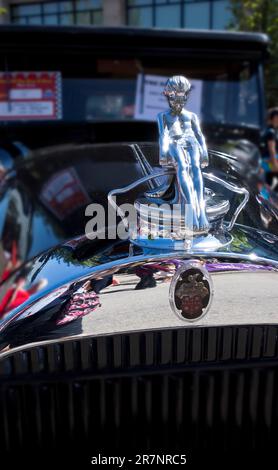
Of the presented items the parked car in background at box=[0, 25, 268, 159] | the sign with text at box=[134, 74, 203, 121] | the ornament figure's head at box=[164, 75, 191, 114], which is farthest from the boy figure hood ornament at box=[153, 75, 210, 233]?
the sign with text at box=[134, 74, 203, 121]

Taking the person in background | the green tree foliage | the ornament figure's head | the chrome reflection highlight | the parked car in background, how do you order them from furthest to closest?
the green tree foliage → the person in background → the parked car in background → the ornament figure's head → the chrome reflection highlight

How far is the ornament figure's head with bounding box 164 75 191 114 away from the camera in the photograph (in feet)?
3.20

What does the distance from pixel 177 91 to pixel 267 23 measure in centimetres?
905

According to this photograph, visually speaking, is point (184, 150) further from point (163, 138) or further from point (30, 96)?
point (30, 96)

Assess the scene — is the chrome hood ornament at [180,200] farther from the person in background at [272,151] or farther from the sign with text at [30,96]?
the person in background at [272,151]

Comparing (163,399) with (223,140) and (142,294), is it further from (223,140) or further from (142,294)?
(223,140)

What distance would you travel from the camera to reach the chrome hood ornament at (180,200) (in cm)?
91

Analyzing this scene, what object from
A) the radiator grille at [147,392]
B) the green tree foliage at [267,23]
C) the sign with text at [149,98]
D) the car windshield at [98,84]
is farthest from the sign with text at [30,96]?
the green tree foliage at [267,23]

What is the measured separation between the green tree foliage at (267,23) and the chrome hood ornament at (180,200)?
8372mm

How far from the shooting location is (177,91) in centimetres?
99

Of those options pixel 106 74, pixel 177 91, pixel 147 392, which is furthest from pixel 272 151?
pixel 147 392

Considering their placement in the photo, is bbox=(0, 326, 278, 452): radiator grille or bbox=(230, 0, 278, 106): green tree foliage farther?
bbox=(230, 0, 278, 106): green tree foliage

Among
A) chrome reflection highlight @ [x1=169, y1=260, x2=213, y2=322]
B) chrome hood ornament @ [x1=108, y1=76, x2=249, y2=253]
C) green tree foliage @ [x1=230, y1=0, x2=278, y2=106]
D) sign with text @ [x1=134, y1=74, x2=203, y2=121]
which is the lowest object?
chrome reflection highlight @ [x1=169, y1=260, x2=213, y2=322]

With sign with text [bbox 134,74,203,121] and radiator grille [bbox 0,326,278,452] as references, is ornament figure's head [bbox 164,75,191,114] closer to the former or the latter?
radiator grille [bbox 0,326,278,452]
